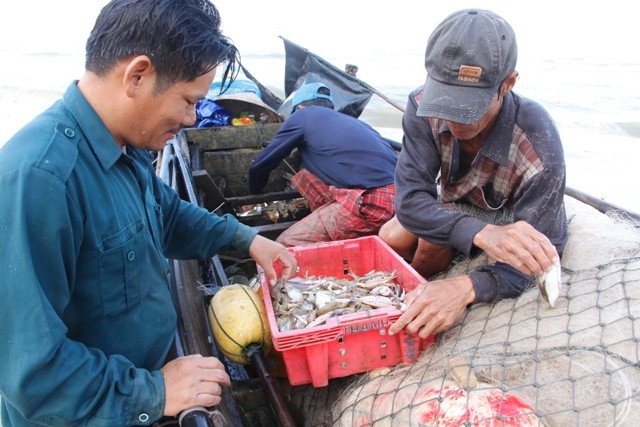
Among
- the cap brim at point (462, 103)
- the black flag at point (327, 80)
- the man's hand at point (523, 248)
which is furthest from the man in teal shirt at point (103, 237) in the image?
the black flag at point (327, 80)

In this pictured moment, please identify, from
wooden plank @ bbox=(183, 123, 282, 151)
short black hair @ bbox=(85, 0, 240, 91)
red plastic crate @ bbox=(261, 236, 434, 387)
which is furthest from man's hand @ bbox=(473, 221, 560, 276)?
wooden plank @ bbox=(183, 123, 282, 151)

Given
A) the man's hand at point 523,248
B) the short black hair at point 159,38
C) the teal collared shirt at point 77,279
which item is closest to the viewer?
the teal collared shirt at point 77,279

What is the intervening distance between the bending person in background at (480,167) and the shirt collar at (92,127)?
1253 millimetres

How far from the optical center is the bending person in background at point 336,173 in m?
3.87

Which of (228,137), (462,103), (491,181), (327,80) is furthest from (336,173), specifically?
(327,80)

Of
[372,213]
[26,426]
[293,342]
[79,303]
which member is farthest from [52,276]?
[372,213]

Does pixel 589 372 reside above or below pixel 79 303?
below

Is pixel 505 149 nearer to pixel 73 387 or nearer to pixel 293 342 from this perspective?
pixel 293 342

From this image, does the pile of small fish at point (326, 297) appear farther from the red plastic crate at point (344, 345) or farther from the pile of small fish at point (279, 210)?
the pile of small fish at point (279, 210)

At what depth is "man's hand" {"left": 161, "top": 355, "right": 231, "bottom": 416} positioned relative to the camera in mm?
1490

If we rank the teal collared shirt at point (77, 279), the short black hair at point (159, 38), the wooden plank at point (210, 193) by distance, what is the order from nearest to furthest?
the teal collared shirt at point (77, 279)
the short black hair at point (159, 38)
the wooden plank at point (210, 193)

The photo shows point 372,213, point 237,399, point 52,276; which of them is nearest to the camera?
point 52,276

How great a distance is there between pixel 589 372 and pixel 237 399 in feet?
4.92

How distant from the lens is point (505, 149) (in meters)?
2.38
